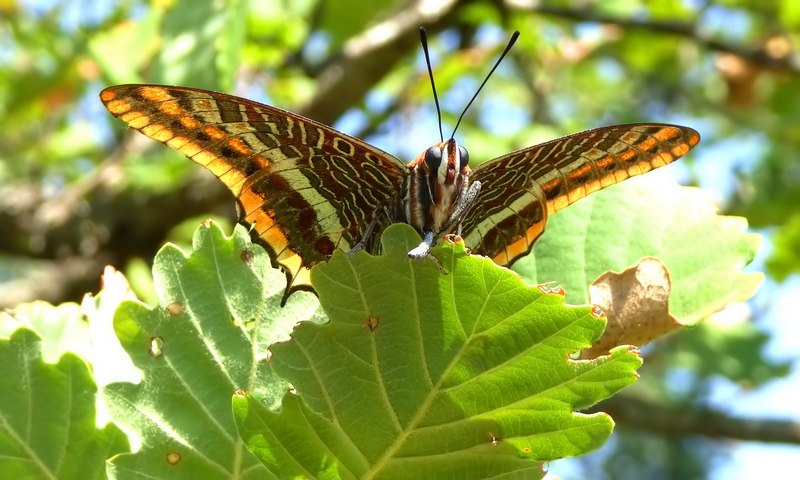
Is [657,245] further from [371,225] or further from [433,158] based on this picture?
[371,225]

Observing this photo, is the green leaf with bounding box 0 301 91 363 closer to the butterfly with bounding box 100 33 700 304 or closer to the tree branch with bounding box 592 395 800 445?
the butterfly with bounding box 100 33 700 304

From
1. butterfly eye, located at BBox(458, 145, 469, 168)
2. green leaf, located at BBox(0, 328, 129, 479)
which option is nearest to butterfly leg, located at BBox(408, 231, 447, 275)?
green leaf, located at BBox(0, 328, 129, 479)

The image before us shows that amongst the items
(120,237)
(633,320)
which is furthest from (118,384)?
(120,237)

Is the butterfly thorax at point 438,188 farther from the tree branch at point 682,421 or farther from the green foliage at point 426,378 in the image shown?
the tree branch at point 682,421

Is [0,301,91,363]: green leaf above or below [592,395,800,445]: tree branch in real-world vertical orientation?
below

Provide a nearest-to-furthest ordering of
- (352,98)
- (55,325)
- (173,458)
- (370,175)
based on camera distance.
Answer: (173,458)
(55,325)
(370,175)
(352,98)

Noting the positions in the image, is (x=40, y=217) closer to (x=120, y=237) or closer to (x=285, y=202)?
(x=120, y=237)

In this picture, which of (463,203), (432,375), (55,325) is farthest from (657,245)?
(55,325)
